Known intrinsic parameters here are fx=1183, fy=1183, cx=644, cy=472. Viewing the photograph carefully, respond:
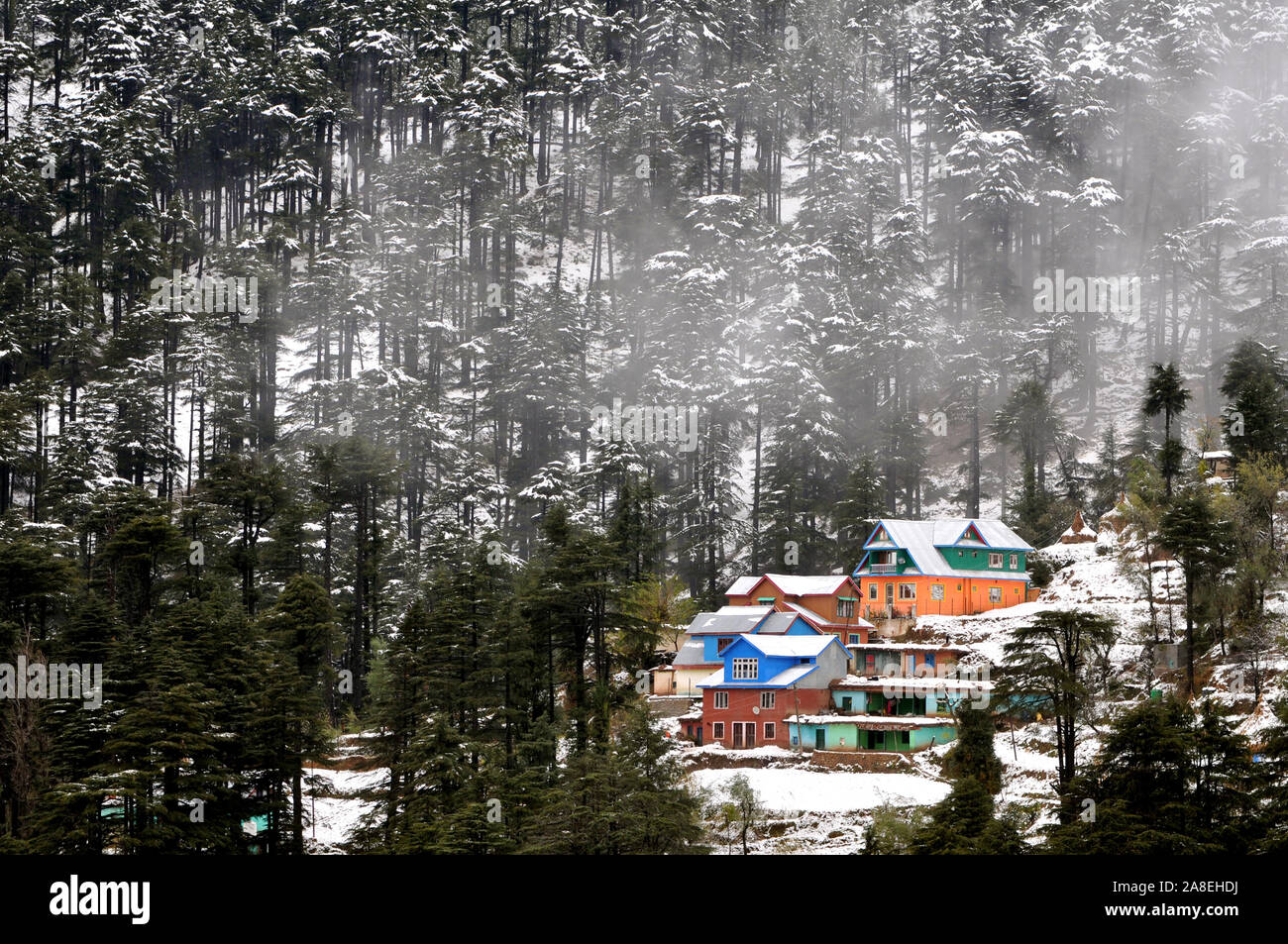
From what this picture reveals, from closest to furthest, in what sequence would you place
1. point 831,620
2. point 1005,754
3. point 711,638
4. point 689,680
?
point 1005,754 < point 689,680 < point 711,638 < point 831,620

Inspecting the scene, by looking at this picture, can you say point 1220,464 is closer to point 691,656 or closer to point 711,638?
point 711,638

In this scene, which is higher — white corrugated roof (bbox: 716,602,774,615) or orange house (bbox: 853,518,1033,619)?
orange house (bbox: 853,518,1033,619)

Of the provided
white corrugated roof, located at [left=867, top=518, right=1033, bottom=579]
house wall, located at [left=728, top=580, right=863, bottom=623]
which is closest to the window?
house wall, located at [left=728, top=580, right=863, bottom=623]

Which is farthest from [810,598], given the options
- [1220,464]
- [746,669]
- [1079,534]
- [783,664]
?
[1220,464]

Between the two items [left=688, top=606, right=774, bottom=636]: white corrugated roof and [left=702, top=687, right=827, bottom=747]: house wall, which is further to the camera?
[left=688, top=606, right=774, bottom=636]: white corrugated roof

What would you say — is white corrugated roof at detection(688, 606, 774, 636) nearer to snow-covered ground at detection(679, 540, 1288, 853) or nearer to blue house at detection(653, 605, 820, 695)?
blue house at detection(653, 605, 820, 695)

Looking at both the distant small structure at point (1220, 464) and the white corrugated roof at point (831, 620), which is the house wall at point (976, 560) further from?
the distant small structure at point (1220, 464)

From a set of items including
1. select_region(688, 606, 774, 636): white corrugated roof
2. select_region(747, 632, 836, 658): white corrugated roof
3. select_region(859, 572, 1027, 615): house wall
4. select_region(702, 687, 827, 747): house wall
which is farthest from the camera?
select_region(859, 572, 1027, 615): house wall
